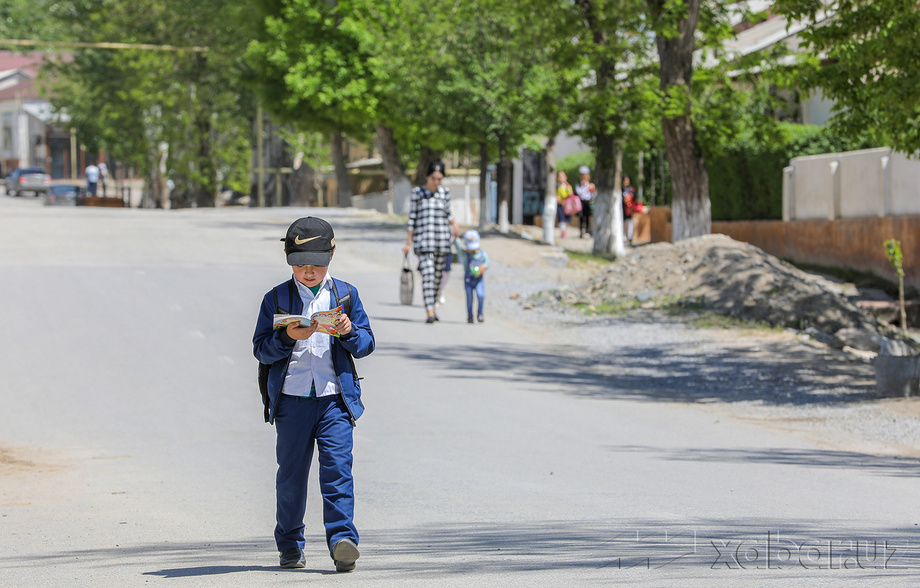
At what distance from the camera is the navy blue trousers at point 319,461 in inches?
201

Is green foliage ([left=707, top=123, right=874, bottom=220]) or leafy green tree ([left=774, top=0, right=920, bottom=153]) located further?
green foliage ([left=707, top=123, right=874, bottom=220])

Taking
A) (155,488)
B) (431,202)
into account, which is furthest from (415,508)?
(431,202)

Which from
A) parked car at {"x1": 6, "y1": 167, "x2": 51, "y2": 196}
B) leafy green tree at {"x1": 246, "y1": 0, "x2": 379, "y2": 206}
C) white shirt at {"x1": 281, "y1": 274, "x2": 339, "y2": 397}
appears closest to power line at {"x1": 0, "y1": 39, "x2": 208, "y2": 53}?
leafy green tree at {"x1": 246, "y1": 0, "x2": 379, "y2": 206}

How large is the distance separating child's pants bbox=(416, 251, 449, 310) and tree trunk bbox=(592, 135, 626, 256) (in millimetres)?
12411

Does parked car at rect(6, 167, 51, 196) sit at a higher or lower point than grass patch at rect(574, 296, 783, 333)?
higher

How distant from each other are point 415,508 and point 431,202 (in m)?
8.99

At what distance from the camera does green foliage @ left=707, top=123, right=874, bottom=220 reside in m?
28.8

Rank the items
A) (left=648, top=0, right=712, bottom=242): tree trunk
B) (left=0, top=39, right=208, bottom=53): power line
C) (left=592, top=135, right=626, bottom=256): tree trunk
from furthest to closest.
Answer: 1. (left=0, top=39, right=208, bottom=53): power line
2. (left=592, top=135, right=626, bottom=256): tree trunk
3. (left=648, top=0, right=712, bottom=242): tree trunk

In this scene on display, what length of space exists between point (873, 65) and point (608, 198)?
1572cm

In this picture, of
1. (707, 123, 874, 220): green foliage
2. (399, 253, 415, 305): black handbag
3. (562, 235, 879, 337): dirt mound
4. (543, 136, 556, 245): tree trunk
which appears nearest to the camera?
(562, 235, 879, 337): dirt mound

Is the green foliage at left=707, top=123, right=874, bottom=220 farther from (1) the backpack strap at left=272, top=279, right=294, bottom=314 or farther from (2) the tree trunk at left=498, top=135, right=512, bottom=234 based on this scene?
(1) the backpack strap at left=272, top=279, right=294, bottom=314

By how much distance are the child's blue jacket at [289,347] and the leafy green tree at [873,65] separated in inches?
292

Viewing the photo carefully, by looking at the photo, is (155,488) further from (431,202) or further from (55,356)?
(431,202)

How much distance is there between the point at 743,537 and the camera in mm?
5938
